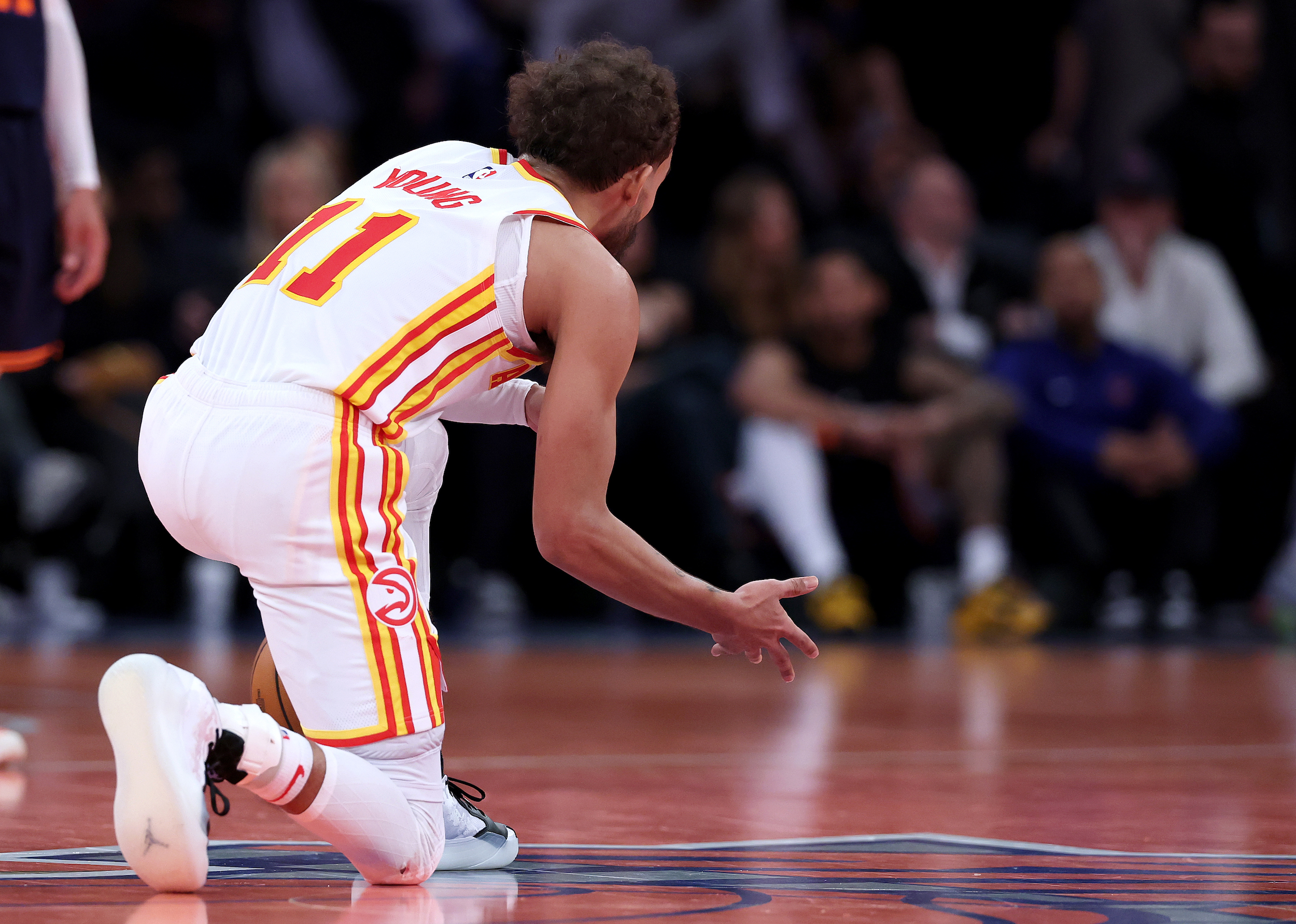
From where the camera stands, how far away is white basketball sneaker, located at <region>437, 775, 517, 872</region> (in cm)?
227

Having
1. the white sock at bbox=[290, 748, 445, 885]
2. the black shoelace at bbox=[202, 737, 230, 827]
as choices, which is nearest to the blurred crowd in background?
the white sock at bbox=[290, 748, 445, 885]

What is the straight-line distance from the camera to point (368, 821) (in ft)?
6.68

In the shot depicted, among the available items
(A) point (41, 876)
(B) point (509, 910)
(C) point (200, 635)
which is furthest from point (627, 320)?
(C) point (200, 635)

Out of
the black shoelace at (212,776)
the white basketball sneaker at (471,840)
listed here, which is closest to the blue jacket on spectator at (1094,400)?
the white basketball sneaker at (471,840)

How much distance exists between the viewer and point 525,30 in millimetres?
8766

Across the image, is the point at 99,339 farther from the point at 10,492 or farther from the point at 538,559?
the point at 538,559

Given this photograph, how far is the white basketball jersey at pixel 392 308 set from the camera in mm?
2145

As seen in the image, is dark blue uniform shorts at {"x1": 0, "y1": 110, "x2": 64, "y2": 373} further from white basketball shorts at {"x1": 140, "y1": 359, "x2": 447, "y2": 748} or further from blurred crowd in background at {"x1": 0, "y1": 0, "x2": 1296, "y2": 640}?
blurred crowd in background at {"x1": 0, "y1": 0, "x2": 1296, "y2": 640}

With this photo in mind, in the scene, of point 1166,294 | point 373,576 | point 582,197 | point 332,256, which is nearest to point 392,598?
Result: point 373,576

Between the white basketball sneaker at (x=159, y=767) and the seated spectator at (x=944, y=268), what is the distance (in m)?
6.07

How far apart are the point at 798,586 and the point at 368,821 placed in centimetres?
55

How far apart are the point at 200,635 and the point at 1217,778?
3.94 metres

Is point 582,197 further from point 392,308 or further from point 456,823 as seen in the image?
point 456,823

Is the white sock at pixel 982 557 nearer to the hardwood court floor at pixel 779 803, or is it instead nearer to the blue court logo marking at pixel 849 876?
the hardwood court floor at pixel 779 803
